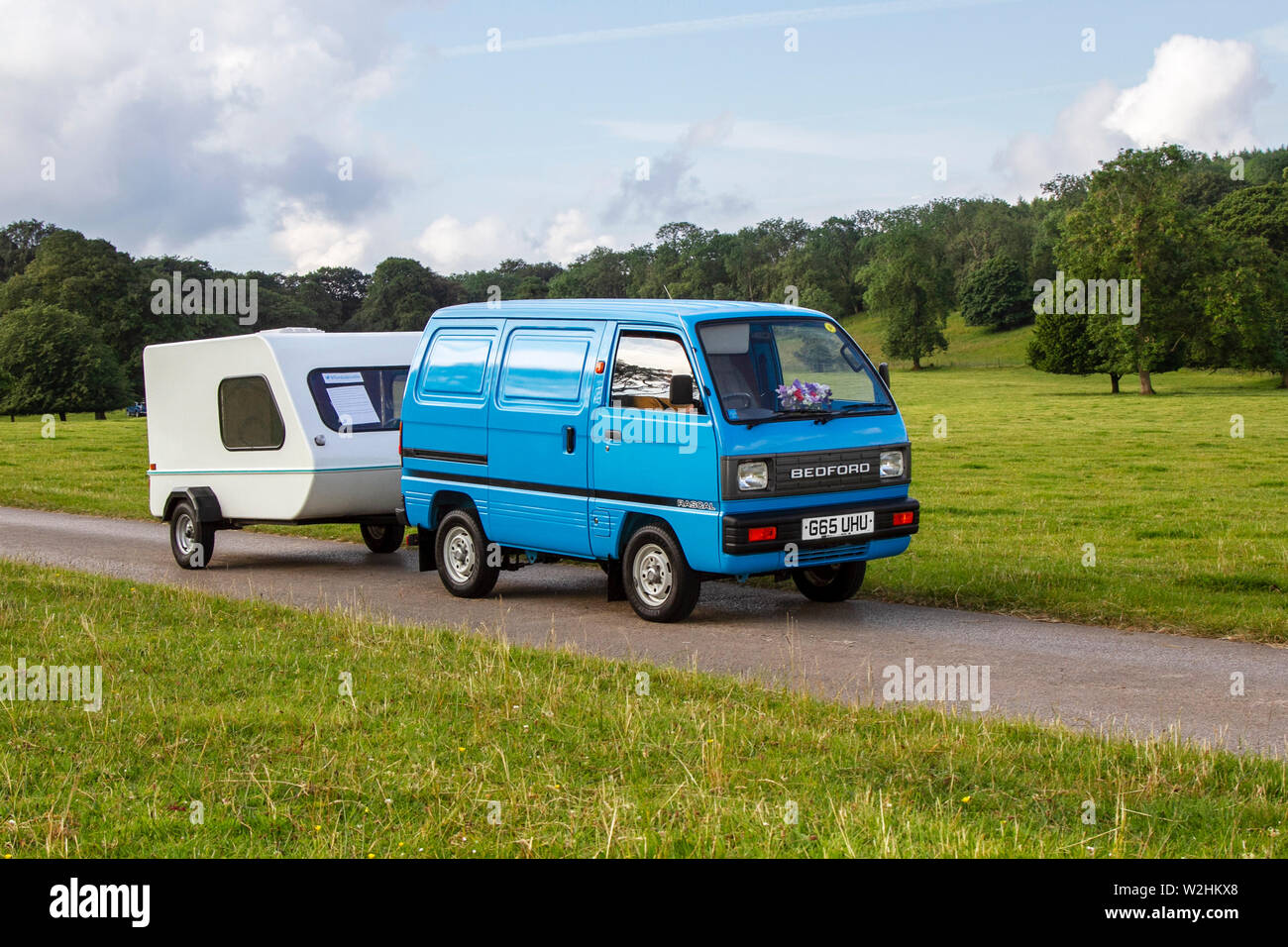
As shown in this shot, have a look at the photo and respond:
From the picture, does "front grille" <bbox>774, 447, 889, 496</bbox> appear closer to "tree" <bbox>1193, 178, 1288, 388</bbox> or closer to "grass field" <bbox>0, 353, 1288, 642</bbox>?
"grass field" <bbox>0, 353, 1288, 642</bbox>

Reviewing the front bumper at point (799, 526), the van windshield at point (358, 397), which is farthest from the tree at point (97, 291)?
the front bumper at point (799, 526)

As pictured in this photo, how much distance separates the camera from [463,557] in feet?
40.9

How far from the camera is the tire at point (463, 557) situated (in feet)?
40.1

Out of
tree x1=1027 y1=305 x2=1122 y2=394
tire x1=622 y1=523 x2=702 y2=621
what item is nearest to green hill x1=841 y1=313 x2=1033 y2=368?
tree x1=1027 y1=305 x2=1122 y2=394

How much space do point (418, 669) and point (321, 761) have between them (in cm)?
210

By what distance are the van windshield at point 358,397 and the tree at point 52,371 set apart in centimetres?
6881

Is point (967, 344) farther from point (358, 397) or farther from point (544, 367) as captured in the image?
point (544, 367)

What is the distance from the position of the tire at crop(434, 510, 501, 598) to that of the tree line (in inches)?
102

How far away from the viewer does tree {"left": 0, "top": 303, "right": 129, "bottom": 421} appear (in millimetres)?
77750

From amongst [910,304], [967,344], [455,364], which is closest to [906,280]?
[910,304]

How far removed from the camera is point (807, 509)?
416 inches

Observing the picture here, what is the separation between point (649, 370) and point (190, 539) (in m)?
6.63

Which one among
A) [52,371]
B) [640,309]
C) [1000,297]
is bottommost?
[640,309]
